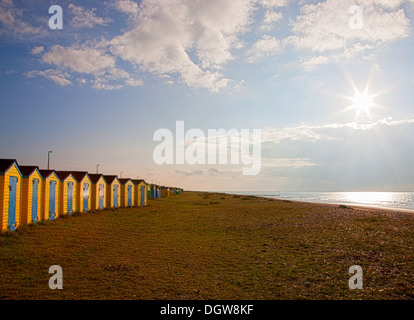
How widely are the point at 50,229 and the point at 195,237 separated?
33.1 ft

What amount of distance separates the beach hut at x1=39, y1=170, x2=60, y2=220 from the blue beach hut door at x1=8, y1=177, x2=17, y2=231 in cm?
402

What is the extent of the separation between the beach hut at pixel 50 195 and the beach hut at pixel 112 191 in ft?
37.1

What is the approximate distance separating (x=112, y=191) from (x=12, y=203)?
19.2 metres

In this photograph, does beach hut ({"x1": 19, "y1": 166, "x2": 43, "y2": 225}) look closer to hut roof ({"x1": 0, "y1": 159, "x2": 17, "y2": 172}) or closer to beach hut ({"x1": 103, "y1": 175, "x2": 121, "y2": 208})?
hut roof ({"x1": 0, "y1": 159, "x2": 17, "y2": 172})

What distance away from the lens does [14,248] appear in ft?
44.6

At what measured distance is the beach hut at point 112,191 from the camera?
118 feet

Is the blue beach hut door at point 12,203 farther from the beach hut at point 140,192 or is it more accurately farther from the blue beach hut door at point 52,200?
the beach hut at point 140,192

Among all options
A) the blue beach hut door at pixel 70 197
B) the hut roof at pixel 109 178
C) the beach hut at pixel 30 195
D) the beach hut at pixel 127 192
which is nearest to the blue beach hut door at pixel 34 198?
the beach hut at pixel 30 195

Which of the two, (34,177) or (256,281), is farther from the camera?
(34,177)

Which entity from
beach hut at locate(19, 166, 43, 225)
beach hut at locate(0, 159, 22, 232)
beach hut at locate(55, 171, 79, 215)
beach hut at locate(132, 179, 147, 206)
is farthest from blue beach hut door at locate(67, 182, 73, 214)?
beach hut at locate(132, 179, 147, 206)

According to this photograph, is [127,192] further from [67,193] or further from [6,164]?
[6,164]

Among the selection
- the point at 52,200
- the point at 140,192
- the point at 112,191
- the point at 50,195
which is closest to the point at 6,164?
the point at 50,195

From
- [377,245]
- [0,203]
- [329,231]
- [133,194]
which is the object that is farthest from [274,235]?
[133,194]
